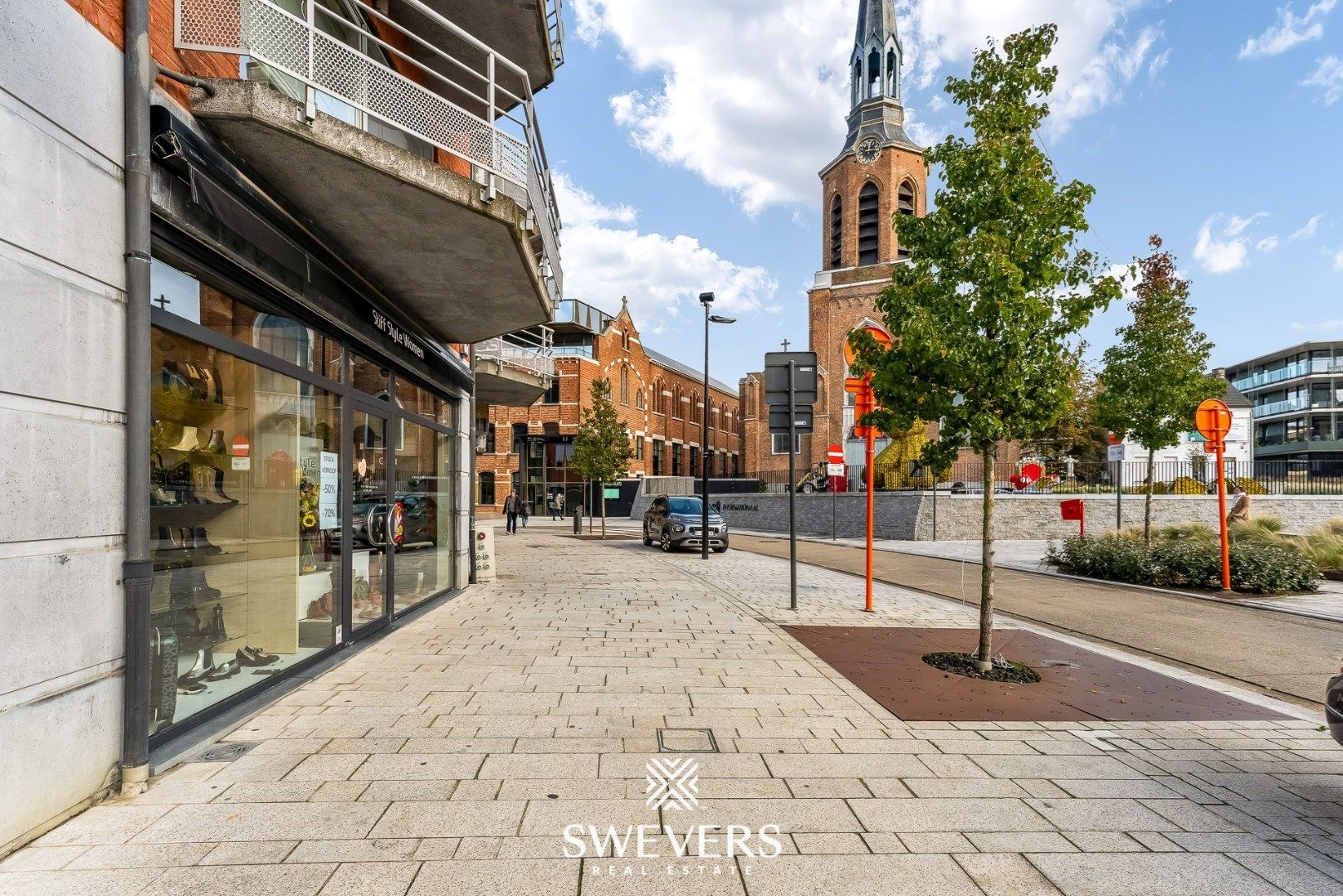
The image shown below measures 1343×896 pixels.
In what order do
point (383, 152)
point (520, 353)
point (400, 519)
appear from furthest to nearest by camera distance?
point (520, 353), point (400, 519), point (383, 152)

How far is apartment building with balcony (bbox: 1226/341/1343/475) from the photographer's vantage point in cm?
6969

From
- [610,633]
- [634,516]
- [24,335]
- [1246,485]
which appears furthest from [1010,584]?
A: [634,516]

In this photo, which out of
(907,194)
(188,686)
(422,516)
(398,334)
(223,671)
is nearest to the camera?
(188,686)

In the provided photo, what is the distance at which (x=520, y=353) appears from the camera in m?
16.6

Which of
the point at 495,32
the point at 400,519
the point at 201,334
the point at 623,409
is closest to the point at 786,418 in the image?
the point at 400,519

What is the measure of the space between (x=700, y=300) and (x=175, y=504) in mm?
17166

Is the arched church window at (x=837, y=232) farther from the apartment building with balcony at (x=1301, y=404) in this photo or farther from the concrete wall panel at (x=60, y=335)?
the apartment building with balcony at (x=1301, y=404)

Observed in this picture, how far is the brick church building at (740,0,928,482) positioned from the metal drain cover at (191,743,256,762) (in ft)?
122

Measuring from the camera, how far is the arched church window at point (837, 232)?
45.2 metres

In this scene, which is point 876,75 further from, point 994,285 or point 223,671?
point 223,671

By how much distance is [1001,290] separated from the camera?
6.12 metres

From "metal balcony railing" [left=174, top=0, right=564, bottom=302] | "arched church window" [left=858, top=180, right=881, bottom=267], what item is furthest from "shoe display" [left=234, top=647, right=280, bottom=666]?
"arched church window" [left=858, top=180, right=881, bottom=267]

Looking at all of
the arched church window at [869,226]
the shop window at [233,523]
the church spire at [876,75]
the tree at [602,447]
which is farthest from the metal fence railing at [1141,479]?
the church spire at [876,75]

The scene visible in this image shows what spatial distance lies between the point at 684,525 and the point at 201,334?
1626 centimetres
